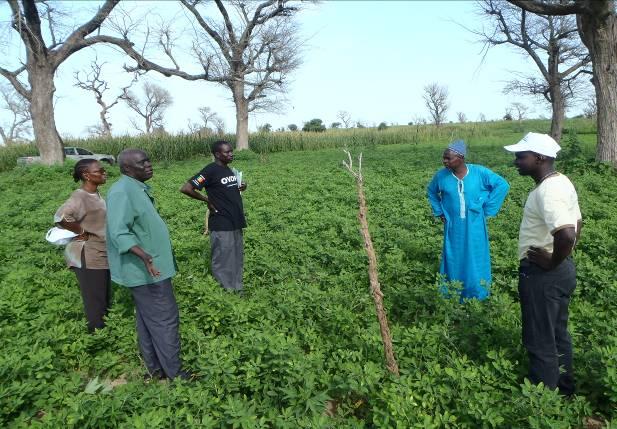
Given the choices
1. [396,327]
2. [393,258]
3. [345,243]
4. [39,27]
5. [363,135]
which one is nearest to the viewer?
[396,327]

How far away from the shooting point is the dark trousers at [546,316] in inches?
108

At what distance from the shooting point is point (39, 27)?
1605 centimetres

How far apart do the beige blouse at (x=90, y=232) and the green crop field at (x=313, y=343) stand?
1.89ft

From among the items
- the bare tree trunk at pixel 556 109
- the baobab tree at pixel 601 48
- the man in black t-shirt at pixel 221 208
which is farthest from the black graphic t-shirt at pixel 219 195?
the bare tree trunk at pixel 556 109

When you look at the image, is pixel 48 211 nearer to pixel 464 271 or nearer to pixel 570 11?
pixel 464 271

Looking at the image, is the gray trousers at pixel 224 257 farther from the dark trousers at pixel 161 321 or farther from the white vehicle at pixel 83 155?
the white vehicle at pixel 83 155

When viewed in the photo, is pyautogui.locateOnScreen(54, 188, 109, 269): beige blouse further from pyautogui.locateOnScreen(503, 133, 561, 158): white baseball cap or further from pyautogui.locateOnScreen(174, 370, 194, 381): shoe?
pyautogui.locateOnScreen(503, 133, 561, 158): white baseball cap

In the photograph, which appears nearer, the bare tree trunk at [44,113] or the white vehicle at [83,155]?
the bare tree trunk at [44,113]

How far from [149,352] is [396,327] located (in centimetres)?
211

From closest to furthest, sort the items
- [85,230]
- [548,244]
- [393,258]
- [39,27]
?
1. [548,244]
2. [85,230]
3. [393,258]
4. [39,27]

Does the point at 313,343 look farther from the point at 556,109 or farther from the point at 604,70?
the point at 556,109

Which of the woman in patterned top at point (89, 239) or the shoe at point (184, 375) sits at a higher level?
the woman in patterned top at point (89, 239)

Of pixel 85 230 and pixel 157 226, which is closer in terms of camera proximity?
pixel 157 226

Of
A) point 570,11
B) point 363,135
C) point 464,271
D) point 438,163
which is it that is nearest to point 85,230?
point 464,271
